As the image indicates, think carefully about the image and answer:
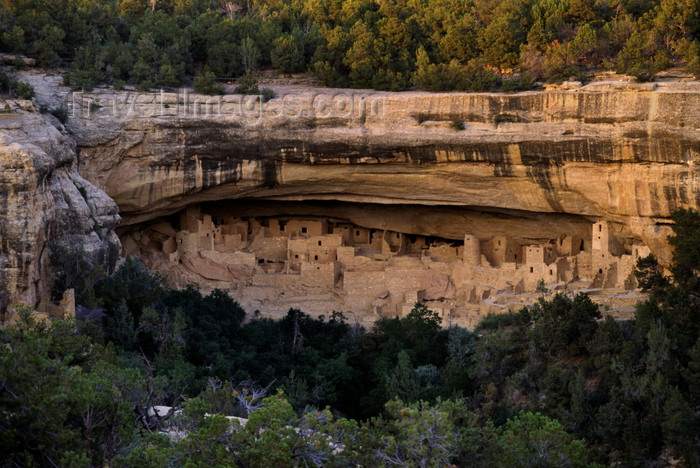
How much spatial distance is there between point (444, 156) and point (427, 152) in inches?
12.9

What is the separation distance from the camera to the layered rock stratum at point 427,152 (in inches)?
781

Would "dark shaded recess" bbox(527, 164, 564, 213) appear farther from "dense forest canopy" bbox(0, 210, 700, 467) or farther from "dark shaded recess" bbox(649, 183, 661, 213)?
"dense forest canopy" bbox(0, 210, 700, 467)

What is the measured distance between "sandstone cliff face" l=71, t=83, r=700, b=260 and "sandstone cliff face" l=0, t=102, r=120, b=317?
1.62m

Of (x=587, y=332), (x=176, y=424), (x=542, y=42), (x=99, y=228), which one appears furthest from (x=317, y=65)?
(x=176, y=424)

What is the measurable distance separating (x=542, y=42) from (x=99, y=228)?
987 centimetres

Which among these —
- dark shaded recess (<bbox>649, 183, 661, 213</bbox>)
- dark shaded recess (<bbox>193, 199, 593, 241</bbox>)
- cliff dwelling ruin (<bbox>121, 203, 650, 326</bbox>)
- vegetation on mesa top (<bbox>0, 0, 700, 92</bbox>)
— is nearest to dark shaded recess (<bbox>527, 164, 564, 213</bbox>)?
cliff dwelling ruin (<bbox>121, 203, 650, 326</bbox>)

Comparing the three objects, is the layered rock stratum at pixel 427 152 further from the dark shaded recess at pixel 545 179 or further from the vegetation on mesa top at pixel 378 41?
the vegetation on mesa top at pixel 378 41

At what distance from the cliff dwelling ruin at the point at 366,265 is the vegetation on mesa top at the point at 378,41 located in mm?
3190

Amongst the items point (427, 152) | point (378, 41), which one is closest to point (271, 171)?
point (427, 152)

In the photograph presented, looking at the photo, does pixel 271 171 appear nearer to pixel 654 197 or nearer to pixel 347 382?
pixel 347 382

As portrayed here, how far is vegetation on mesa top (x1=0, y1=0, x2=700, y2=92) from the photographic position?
22281 mm

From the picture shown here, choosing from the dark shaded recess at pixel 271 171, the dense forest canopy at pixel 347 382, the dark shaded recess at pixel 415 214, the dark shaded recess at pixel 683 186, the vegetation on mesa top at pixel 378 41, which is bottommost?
the dense forest canopy at pixel 347 382

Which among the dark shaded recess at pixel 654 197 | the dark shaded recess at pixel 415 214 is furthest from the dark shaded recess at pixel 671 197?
the dark shaded recess at pixel 415 214

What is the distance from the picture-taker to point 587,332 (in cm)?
1880
